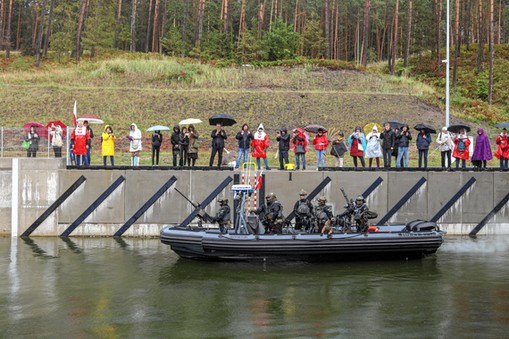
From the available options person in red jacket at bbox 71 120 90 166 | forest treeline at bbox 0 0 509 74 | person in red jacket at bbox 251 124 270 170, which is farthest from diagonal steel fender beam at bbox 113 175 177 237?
forest treeline at bbox 0 0 509 74

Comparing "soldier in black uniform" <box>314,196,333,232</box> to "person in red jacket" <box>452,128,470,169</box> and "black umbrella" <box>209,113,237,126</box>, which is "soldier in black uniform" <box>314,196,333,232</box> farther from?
"person in red jacket" <box>452,128,470,169</box>

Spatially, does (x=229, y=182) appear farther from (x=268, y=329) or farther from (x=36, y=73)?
(x=36, y=73)

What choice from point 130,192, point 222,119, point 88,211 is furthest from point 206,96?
point 88,211

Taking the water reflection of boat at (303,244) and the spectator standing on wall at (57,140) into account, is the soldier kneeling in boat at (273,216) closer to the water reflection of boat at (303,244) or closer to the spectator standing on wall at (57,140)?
the water reflection of boat at (303,244)

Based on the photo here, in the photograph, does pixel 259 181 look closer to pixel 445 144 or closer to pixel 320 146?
pixel 320 146

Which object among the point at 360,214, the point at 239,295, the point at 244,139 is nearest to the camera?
the point at 239,295

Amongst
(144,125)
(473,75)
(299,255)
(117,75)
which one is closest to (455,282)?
(299,255)

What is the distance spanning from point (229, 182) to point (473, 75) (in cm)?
3517

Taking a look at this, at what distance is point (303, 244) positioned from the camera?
54.0 ft

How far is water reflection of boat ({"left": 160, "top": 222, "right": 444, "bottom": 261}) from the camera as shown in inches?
647

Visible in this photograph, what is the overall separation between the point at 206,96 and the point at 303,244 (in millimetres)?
22026

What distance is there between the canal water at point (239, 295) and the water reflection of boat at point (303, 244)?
27cm

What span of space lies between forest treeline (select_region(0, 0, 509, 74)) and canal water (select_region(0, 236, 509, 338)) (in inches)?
1193

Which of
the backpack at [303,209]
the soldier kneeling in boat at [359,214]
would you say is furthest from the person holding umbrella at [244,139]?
the soldier kneeling in boat at [359,214]
